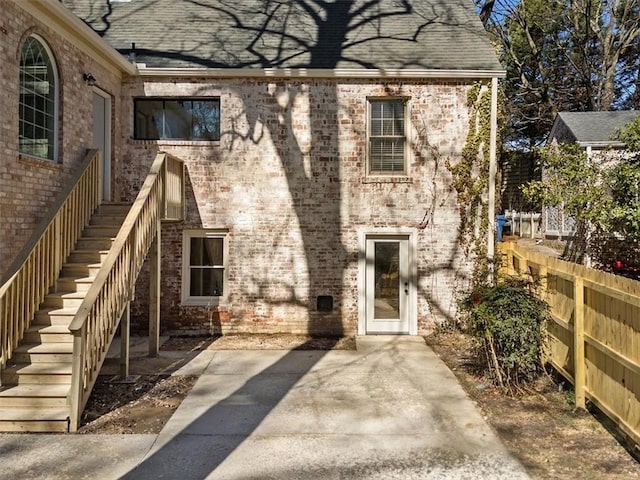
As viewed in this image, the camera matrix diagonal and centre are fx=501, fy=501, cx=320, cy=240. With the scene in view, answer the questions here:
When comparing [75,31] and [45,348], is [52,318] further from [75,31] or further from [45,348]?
[75,31]

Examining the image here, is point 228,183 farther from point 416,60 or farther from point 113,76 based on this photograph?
point 416,60

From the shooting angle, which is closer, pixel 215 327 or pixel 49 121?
pixel 49 121

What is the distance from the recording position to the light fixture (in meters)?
8.38

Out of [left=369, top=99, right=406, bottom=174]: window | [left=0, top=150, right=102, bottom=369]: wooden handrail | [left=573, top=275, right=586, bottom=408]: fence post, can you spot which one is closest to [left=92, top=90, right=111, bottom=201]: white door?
[left=0, top=150, right=102, bottom=369]: wooden handrail

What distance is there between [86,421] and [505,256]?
7.58 m

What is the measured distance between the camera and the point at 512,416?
5723mm

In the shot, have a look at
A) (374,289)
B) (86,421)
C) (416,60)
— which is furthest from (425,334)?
(86,421)

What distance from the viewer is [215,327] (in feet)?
32.8

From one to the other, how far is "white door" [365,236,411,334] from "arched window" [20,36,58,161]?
584cm

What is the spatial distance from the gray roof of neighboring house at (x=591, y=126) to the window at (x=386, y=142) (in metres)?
9.99

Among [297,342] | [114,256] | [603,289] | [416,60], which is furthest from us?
[416,60]

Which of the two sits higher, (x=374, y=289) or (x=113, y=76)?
(x=113, y=76)

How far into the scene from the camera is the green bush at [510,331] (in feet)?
20.6

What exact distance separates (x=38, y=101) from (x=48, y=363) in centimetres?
389
